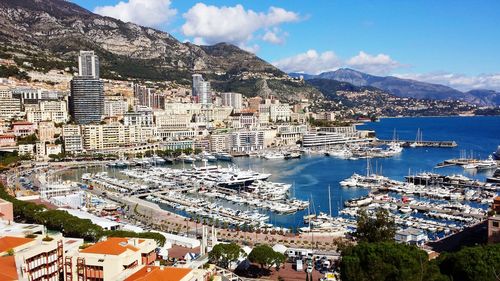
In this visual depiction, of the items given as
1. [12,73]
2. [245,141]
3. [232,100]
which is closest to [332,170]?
[245,141]

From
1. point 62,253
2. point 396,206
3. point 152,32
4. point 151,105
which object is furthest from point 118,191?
point 152,32

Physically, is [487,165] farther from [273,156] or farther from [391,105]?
[391,105]

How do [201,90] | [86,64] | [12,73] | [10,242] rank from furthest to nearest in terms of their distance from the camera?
[201,90] < [86,64] < [12,73] < [10,242]

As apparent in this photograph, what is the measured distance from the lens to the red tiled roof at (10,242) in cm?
977

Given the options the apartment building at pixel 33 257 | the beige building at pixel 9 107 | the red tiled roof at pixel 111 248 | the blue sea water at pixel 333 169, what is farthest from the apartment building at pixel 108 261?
the beige building at pixel 9 107

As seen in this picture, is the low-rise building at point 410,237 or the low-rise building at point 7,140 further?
the low-rise building at point 7,140

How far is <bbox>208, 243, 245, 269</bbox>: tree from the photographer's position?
15.1 meters

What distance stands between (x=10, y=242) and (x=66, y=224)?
649 cm

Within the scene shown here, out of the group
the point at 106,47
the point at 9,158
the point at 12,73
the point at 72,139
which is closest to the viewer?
the point at 9,158

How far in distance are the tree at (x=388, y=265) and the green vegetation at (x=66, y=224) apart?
7073 mm

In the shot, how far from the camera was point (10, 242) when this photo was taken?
10.0m

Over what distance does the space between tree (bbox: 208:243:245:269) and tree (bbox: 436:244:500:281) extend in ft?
20.5

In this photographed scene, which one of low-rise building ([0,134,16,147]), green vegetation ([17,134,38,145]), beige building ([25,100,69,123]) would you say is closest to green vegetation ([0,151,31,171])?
low-rise building ([0,134,16,147])

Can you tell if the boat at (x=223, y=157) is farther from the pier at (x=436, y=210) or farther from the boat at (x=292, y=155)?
the pier at (x=436, y=210)
